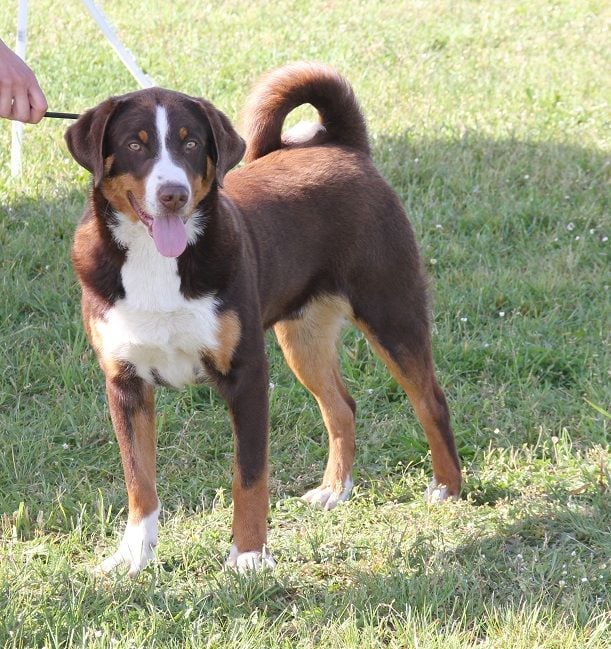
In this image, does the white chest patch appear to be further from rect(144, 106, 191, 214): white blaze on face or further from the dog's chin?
rect(144, 106, 191, 214): white blaze on face

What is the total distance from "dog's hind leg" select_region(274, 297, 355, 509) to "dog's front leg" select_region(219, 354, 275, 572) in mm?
646

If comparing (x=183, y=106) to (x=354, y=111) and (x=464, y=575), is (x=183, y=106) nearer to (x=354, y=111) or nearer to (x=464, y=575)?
(x=354, y=111)

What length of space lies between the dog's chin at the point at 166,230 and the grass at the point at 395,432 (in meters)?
1.06

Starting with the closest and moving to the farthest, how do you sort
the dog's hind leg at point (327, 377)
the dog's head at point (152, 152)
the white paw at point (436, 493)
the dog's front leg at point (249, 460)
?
the dog's head at point (152, 152) < the dog's front leg at point (249, 460) < the white paw at point (436, 493) < the dog's hind leg at point (327, 377)

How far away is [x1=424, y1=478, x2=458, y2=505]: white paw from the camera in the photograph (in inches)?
167

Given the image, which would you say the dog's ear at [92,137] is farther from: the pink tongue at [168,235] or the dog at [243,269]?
the pink tongue at [168,235]

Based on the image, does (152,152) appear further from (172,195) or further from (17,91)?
(17,91)

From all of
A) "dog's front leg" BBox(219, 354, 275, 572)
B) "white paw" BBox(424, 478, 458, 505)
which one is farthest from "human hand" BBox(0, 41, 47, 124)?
"white paw" BBox(424, 478, 458, 505)

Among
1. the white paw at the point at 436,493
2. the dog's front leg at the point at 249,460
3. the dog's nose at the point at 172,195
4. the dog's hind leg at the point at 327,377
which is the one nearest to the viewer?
the dog's nose at the point at 172,195

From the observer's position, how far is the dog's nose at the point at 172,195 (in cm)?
325

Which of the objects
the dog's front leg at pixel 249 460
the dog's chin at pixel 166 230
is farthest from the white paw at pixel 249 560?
the dog's chin at pixel 166 230

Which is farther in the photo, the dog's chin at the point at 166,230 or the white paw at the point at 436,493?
the white paw at the point at 436,493

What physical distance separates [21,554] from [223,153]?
153 cm

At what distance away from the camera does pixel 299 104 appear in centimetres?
437
